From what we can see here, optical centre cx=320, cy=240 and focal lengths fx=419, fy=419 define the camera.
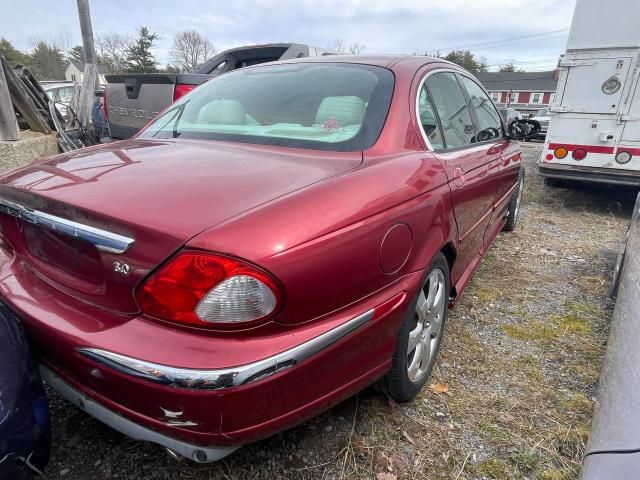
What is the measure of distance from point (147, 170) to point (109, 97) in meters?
4.70

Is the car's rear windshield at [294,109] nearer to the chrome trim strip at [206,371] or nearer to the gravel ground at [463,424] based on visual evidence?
the chrome trim strip at [206,371]

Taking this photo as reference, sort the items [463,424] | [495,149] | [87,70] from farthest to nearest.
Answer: [87,70], [495,149], [463,424]

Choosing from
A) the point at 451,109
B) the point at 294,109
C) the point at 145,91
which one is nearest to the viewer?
the point at 294,109

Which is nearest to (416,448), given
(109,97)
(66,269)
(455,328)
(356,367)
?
(356,367)

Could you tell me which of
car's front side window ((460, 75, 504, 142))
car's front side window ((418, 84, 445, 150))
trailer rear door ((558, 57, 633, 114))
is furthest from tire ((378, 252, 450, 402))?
trailer rear door ((558, 57, 633, 114))

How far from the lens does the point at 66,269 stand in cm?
146

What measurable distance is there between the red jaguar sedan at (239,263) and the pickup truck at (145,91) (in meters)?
2.98

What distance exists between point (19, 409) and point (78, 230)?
561 millimetres

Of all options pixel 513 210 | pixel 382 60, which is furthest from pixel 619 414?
pixel 513 210

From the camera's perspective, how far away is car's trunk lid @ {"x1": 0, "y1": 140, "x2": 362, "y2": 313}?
1.22m

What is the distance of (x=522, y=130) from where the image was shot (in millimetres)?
3662

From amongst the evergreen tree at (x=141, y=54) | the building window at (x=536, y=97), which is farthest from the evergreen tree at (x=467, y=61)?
the evergreen tree at (x=141, y=54)

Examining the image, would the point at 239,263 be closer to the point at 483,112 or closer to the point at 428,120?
the point at 428,120

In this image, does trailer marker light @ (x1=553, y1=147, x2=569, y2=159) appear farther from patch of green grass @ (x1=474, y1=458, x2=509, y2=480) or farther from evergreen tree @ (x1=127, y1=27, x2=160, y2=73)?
evergreen tree @ (x1=127, y1=27, x2=160, y2=73)
